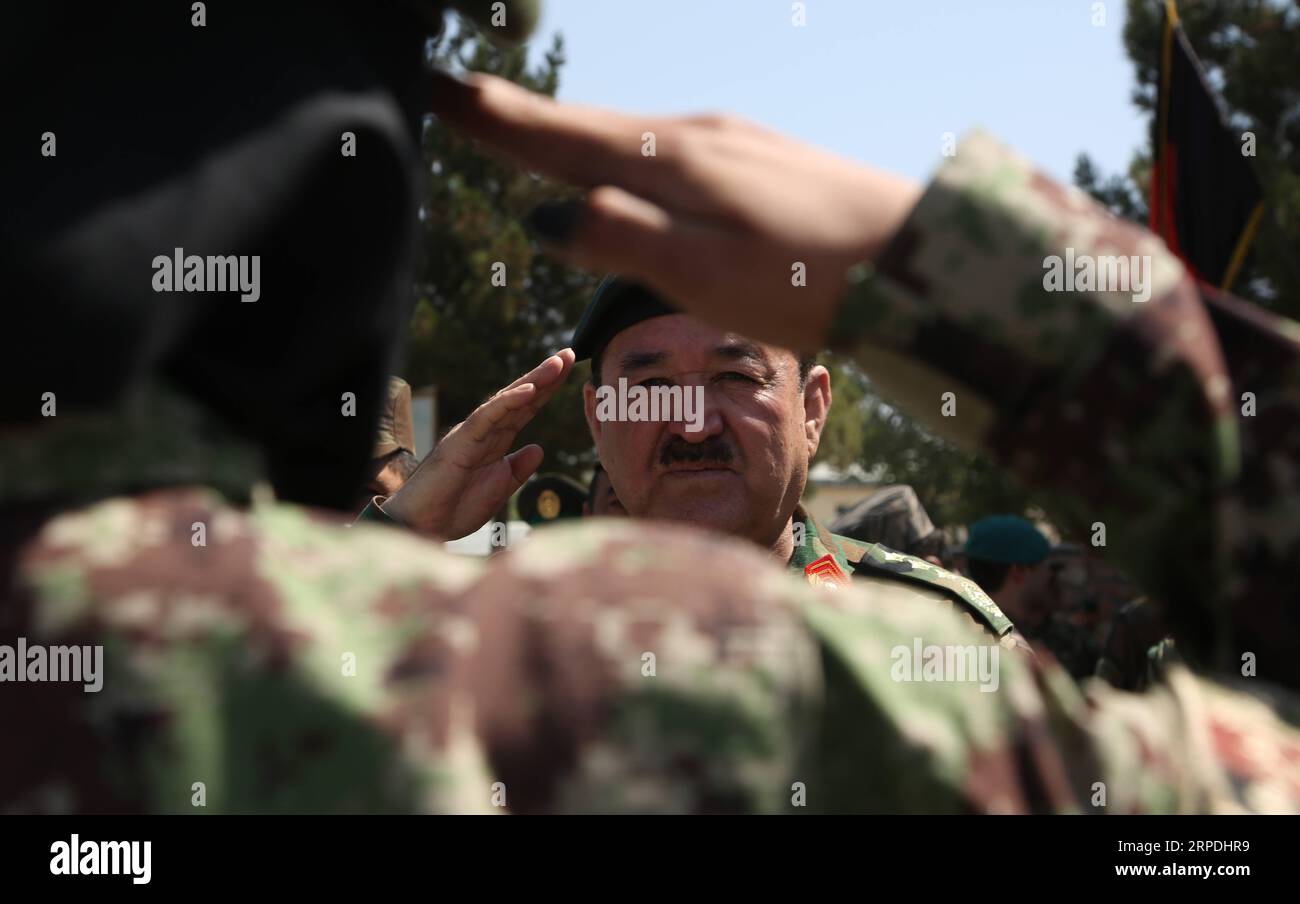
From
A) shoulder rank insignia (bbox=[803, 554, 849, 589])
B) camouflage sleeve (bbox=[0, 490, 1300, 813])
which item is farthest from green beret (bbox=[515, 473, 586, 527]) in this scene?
camouflage sleeve (bbox=[0, 490, 1300, 813])

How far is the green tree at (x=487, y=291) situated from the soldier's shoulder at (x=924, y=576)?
14.1 meters

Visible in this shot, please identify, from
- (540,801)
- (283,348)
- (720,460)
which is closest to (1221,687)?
(540,801)

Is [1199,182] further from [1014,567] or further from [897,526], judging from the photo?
[897,526]

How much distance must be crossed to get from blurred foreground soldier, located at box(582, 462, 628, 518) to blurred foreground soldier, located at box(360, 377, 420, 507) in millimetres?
681

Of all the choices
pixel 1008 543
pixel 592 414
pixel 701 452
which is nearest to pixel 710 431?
pixel 701 452

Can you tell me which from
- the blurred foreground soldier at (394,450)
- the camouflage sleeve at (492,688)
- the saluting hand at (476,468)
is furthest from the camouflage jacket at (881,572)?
the camouflage sleeve at (492,688)

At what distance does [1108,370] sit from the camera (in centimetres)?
116

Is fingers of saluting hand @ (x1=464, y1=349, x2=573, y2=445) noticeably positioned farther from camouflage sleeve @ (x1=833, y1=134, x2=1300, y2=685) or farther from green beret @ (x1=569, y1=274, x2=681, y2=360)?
camouflage sleeve @ (x1=833, y1=134, x2=1300, y2=685)

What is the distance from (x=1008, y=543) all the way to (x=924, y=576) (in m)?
3.55

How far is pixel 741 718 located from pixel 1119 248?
55cm

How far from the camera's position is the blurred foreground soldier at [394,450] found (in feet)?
15.9

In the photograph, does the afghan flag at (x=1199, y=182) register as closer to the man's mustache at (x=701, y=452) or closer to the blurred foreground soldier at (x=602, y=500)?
the man's mustache at (x=701, y=452)

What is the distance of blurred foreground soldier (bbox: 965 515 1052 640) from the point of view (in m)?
7.29

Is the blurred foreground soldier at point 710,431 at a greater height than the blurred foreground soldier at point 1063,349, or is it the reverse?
the blurred foreground soldier at point 710,431
